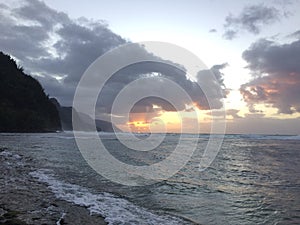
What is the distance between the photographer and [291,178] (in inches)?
891

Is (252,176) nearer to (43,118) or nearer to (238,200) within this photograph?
(238,200)

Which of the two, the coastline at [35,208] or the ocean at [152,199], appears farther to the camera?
the ocean at [152,199]

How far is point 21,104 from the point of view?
13150 cm

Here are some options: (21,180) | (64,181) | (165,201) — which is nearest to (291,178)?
(165,201)

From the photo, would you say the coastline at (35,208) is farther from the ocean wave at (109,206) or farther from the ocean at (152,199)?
the ocean wave at (109,206)

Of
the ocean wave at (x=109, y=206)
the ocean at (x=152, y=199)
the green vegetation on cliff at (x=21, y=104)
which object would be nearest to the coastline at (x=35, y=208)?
the ocean at (x=152, y=199)

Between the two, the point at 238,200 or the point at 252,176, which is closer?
the point at 238,200

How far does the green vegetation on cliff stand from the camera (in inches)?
4660

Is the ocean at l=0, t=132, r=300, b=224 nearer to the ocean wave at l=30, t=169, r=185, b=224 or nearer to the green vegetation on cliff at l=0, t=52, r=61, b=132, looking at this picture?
the ocean wave at l=30, t=169, r=185, b=224

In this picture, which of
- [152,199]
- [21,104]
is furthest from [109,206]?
[21,104]

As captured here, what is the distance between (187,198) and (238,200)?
2.60m

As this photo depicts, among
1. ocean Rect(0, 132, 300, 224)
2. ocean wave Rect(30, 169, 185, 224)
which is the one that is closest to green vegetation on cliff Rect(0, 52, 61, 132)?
ocean Rect(0, 132, 300, 224)

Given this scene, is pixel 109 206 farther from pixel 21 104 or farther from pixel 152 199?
pixel 21 104

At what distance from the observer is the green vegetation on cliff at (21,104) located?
388ft
